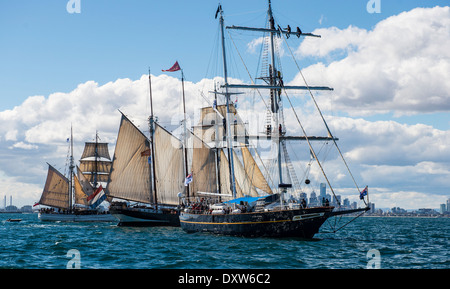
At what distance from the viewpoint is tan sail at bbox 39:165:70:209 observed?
123 m

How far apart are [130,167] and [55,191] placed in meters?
54.2

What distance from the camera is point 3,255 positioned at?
3553cm

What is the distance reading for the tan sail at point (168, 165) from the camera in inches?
3086

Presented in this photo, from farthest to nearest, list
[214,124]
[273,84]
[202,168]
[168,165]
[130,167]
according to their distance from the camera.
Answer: [214,124]
[130,167]
[168,165]
[202,168]
[273,84]

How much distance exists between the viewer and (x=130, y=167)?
7894 centimetres

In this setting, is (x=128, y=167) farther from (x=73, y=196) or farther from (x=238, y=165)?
(x=73, y=196)

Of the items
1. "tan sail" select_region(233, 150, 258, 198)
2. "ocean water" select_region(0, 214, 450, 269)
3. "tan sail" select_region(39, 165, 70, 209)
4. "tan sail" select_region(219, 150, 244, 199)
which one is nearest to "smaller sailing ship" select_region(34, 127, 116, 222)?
"tan sail" select_region(39, 165, 70, 209)

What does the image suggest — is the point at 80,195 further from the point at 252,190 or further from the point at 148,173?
the point at 252,190

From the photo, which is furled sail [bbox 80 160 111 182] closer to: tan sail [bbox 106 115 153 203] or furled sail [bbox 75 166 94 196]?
furled sail [bbox 75 166 94 196]

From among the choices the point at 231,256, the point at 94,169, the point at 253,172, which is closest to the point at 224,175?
the point at 253,172

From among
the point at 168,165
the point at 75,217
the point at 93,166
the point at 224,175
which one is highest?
the point at 93,166

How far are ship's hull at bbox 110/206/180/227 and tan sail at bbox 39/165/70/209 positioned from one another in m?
47.9

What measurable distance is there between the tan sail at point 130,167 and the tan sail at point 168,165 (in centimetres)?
241

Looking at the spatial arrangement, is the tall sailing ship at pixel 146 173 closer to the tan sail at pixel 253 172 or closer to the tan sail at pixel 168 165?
the tan sail at pixel 168 165
